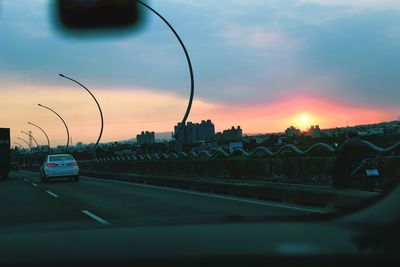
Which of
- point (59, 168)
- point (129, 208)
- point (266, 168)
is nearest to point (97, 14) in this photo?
point (129, 208)

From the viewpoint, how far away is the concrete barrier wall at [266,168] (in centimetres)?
1328

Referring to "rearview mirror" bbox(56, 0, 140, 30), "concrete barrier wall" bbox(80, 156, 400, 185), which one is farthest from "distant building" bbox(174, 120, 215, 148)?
"rearview mirror" bbox(56, 0, 140, 30)

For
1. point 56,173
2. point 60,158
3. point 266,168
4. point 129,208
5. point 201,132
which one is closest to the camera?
point 129,208

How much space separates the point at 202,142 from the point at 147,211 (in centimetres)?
4600

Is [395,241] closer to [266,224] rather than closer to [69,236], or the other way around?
[266,224]

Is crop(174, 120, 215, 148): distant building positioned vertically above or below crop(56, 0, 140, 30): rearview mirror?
above

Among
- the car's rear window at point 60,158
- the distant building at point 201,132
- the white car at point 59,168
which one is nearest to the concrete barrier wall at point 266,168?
the white car at point 59,168

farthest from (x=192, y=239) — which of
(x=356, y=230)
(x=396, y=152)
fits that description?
(x=396, y=152)

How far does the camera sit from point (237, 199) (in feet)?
48.6

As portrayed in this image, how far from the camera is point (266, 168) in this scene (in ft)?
66.2

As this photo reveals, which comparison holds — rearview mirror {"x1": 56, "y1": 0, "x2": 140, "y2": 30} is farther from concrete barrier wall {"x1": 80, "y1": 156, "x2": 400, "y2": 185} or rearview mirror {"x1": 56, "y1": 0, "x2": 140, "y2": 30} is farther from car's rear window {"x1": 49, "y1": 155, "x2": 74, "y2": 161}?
car's rear window {"x1": 49, "y1": 155, "x2": 74, "y2": 161}

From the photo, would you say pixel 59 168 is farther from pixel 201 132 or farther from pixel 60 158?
pixel 201 132

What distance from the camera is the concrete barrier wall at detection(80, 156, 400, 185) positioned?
523 inches

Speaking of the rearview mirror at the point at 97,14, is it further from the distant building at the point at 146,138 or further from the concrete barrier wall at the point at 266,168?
the distant building at the point at 146,138
